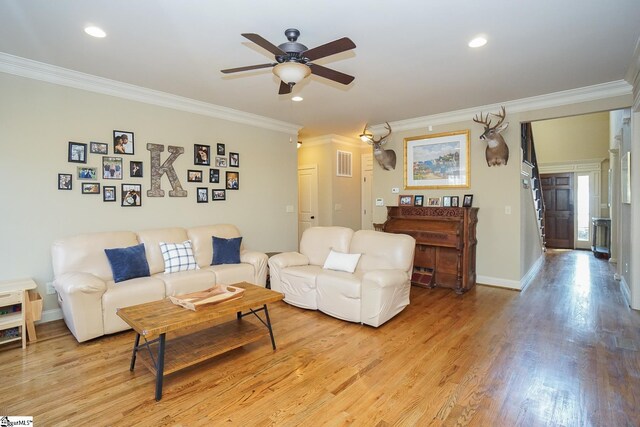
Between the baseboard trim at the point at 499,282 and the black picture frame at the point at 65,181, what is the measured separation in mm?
5656

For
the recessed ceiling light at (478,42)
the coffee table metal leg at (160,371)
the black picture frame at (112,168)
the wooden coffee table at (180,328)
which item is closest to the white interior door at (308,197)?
the black picture frame at (112,168)

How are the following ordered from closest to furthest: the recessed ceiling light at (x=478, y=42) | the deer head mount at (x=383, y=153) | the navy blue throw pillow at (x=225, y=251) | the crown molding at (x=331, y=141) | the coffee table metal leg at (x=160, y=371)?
the coffee table metal leg at (x=160, y=371) < the recessed ceiling light at (x=478, y=42) < the navy blue throw pillow at (x=225, y=251) < the deer head mount at (x=383, y=153) < the crown molding at (x=331, y=141)

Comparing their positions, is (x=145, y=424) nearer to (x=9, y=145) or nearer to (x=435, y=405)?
(x=435, y=405)

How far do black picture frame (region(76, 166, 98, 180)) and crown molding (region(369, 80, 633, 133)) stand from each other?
178 inches

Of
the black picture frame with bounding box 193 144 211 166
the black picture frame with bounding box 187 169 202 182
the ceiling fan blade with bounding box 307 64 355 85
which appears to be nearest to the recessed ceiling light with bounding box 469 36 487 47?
the ceiling fan blade with bounding box 307 64 355 85

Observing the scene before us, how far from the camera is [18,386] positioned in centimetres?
231

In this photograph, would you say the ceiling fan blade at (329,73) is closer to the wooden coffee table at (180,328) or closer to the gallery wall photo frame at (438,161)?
the wooden coffee table at (180,328)

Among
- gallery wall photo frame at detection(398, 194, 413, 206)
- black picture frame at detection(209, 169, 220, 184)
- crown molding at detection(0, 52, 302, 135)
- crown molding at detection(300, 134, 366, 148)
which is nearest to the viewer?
crown molding at detection(0, 52, 302, 135)

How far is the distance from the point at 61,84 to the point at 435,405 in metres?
4.70

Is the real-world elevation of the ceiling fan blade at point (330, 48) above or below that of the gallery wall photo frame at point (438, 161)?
above

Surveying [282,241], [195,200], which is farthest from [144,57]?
[282,241]

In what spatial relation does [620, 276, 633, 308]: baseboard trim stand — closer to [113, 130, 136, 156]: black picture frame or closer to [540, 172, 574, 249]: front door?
[540, 172, 574, 249]: front door

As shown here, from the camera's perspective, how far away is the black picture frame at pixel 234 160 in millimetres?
5092

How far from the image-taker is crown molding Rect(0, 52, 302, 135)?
3.26 meters
